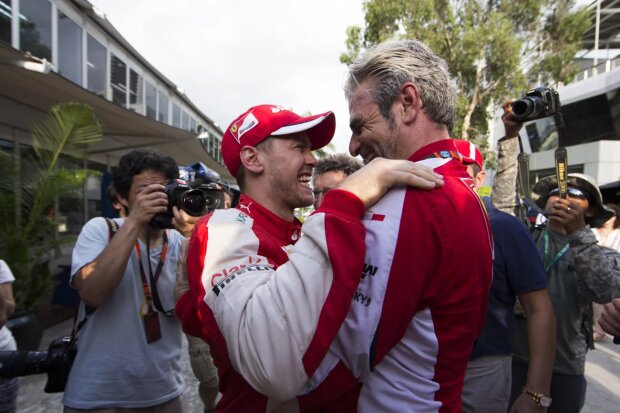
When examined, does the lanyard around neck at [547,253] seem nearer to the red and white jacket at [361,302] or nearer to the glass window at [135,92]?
the red and white jacket at [361,302]

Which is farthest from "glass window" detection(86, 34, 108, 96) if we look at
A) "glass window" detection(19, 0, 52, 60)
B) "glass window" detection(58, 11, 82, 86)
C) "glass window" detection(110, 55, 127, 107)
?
"glass window" detection(19, 0, 52, 60)

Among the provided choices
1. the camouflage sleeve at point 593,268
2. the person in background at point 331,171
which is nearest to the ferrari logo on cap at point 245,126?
the camouflage sleeve at point 593,268

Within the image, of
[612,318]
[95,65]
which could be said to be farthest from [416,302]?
[95,65]

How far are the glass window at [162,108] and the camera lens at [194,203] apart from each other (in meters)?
13.8

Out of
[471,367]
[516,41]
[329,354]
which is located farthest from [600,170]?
[329,354]

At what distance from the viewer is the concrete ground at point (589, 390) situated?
391 cm

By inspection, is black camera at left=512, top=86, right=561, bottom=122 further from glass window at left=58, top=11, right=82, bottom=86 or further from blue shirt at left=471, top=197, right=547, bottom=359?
glass window at left=58, top=11, right=82, bottom=86

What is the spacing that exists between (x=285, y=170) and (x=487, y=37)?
17121mm

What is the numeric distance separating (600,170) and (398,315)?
25.7 metres

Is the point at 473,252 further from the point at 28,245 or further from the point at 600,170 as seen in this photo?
the point at 600,170

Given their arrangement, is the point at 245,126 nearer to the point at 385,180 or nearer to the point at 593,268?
the point at 385,180

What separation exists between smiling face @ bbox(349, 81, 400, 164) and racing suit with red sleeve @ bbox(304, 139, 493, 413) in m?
0.25

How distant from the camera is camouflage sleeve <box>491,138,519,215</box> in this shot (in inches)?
111

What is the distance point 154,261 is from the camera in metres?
2.34
